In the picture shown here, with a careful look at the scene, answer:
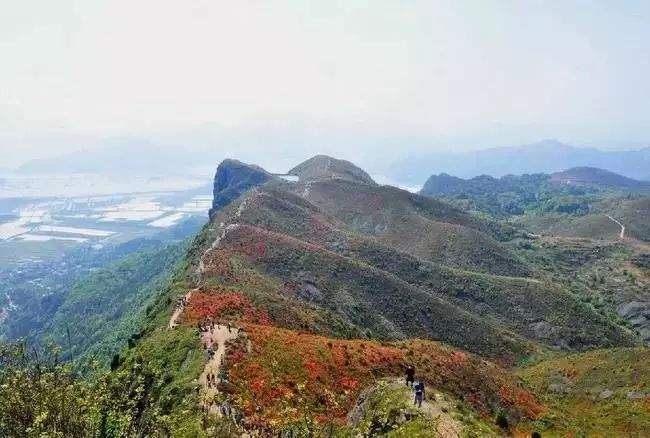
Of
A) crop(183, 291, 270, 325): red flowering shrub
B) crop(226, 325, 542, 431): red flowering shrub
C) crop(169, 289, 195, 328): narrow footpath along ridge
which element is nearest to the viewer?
crop(226, 325, 542, 431): red flowering shrub

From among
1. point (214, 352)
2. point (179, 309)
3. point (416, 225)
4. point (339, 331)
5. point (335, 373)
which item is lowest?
point (416, 225)

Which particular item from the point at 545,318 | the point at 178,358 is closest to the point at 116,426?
the point at 178,358

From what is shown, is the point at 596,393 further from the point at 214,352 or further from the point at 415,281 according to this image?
the point at 415,281

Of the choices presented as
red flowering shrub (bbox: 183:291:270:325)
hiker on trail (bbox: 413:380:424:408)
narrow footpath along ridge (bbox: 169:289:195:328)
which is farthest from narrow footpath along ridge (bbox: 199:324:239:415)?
hiker on trail (bbox: 413:380:424:408)

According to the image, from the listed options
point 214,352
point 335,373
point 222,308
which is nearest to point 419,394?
point 335,373

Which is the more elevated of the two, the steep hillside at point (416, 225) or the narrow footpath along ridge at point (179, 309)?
the narrow footpath along ridge at point (179, 309)

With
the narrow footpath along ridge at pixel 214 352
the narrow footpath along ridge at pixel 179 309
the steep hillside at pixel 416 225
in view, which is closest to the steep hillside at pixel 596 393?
the narrow footpath along ridge at pixel 214 352

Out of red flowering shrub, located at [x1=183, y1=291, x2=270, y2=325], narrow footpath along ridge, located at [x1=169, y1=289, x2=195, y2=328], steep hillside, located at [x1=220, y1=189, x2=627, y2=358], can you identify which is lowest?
steep hillside, located at [x1=220, y1=189, x2=627, y2=358]

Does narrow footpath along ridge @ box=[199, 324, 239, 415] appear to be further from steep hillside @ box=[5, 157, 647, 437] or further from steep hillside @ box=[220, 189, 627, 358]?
steep hillside @ box=[220, 189, 627, 358]

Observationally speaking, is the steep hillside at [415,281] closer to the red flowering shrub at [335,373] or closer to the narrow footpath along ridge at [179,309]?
the narrow footpath along ridge at [179,309]

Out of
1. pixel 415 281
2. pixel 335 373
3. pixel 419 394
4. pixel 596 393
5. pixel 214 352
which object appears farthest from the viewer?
pixel 415 281

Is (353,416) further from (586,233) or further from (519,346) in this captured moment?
(586,233)

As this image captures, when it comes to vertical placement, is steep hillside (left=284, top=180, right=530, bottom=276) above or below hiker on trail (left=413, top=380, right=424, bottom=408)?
below
